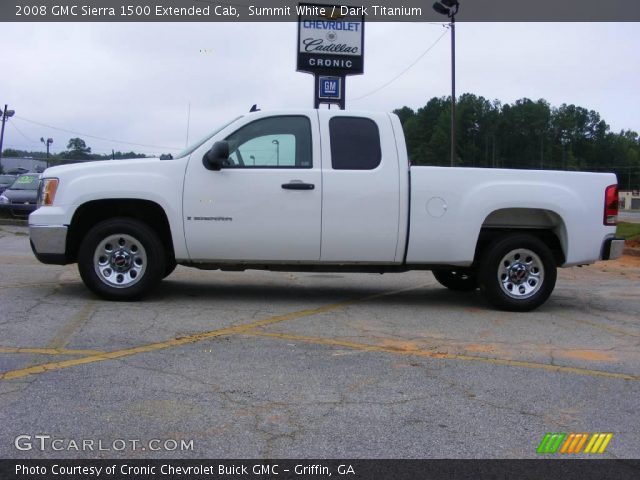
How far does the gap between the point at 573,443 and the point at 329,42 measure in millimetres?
17492

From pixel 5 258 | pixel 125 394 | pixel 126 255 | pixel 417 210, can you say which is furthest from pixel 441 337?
pixel 5 258

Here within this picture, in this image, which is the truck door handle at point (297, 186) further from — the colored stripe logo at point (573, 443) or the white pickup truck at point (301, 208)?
the colored stripe logo at point (573, 443)

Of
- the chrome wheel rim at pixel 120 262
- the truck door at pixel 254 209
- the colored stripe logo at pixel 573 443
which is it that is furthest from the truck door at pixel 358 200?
the colored stripe logo at pixel 573 443

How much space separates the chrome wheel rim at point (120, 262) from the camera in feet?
22.7

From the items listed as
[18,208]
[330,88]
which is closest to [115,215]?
[330,88]

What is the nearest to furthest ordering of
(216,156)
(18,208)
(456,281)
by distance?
(216,156)
(456,281)
(18,208)

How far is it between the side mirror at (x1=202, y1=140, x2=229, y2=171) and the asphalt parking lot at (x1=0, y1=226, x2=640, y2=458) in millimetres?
1554

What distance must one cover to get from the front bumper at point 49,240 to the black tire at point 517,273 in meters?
4.65

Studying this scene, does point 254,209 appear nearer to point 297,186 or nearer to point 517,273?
point 297,186

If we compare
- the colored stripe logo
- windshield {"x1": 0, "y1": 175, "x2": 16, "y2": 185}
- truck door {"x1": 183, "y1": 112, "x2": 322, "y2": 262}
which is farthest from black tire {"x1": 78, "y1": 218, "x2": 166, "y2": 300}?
windshield {"x1": 0, "y1": 175, "x2": 16, "y2": 185}

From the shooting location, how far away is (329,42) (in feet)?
64.1

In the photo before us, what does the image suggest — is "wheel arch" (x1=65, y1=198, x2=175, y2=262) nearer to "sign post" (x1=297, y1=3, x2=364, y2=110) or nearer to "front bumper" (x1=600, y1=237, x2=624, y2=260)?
"front bumper" (x1=600, y1=237, x2=624, y2=260)

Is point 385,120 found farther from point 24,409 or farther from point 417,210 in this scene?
point 24,409
